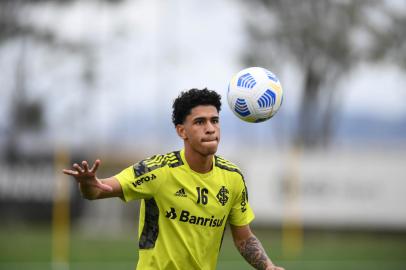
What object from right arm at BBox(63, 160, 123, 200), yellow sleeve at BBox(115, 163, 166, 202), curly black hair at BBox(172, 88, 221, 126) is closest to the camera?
right arm at BBox(63, 160, 123, 200)

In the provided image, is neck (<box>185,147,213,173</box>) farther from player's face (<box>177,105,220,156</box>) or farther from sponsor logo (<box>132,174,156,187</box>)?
sponsor logo (<box>132,174,156,187</box>)

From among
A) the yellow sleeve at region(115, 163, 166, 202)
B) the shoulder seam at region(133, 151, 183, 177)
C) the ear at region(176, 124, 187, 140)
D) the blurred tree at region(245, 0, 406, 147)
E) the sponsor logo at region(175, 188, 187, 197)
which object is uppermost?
the blurred tree at region(245, 0, 406, 147)

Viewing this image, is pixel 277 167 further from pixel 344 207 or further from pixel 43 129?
pixel 43 129

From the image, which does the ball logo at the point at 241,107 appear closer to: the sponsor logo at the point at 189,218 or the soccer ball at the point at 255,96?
the soccer ball at the point at 255,96

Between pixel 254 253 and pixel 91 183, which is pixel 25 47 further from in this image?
pixel 91 183

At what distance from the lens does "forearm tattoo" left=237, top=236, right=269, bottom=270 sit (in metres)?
7.72

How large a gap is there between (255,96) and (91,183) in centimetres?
167

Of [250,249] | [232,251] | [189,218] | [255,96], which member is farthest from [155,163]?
[232,251]

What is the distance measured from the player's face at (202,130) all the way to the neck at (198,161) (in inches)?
1.7

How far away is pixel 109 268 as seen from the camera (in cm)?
1600

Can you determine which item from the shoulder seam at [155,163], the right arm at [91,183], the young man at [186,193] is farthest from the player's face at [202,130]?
the right arm at [91,183]

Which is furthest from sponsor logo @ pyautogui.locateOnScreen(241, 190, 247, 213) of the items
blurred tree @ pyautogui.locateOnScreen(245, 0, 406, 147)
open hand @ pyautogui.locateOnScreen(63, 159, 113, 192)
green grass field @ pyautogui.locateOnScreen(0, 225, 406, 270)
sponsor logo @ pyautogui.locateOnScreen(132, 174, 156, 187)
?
blurred tree @ pyautogui.locateOnScreen(245, 0, 406, 147)

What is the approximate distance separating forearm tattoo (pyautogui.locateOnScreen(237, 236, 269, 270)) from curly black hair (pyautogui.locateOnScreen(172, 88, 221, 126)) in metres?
1.24

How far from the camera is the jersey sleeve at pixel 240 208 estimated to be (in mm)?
7777
